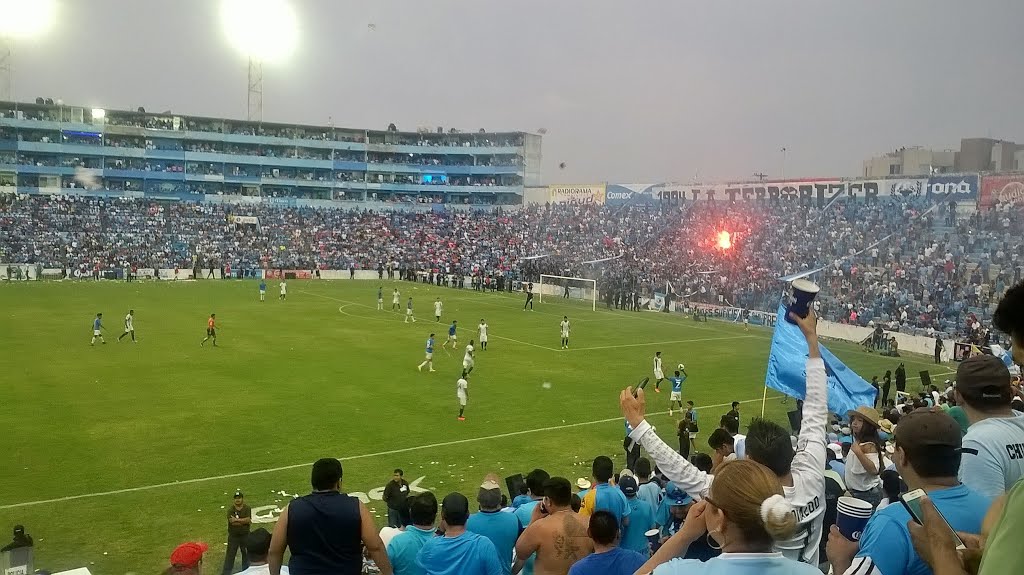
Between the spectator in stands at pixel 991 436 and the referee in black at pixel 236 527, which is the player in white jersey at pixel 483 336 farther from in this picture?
the spectator in stands at pixel 991 436

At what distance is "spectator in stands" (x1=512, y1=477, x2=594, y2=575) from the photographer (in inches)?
222

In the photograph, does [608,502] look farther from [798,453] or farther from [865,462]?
[865,462]

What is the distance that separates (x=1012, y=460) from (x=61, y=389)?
2342 centimetres

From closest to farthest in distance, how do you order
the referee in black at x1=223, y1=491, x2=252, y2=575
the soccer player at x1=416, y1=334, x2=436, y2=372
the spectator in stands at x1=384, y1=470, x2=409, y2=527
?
the spectator in stands at x1=384, y1=470, x2=409, y2=527 < the referee in black at x1=223, y1=491, x2=252, y2=575 < the soccer player at x1=416, y1=334, x2=436, y2=372

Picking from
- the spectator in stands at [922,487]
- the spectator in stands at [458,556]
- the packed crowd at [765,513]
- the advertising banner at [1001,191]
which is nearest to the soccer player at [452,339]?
the packed crowd at [765,513]

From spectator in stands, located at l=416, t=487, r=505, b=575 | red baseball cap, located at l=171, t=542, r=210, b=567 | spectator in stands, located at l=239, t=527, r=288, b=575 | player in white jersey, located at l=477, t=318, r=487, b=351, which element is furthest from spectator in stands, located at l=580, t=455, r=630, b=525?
player in white jersey, located at l=477, t=318, r=487, b=351

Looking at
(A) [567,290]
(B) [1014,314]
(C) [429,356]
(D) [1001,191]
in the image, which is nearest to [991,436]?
(B) [1014,314]

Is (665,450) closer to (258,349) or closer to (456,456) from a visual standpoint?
(456,456)

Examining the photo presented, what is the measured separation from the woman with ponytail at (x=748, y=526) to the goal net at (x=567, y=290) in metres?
49.0

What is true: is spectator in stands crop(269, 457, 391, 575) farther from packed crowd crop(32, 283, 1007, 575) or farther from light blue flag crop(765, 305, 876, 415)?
light blue flag crop(765, 305, 876, 415)

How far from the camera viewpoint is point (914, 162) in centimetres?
5812

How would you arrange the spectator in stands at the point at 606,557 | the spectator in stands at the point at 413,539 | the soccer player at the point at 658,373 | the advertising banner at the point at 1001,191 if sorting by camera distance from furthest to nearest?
the advertising banner at the point at 1001,191 → the soccer player at the point at 658,373 → the spectator in stands at the point at 413,539 → the spectator in stands at the point at 606,557

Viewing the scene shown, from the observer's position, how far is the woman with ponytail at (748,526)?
285 cm

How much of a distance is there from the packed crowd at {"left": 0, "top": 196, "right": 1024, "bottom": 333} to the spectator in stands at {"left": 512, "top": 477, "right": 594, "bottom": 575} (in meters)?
34.1
